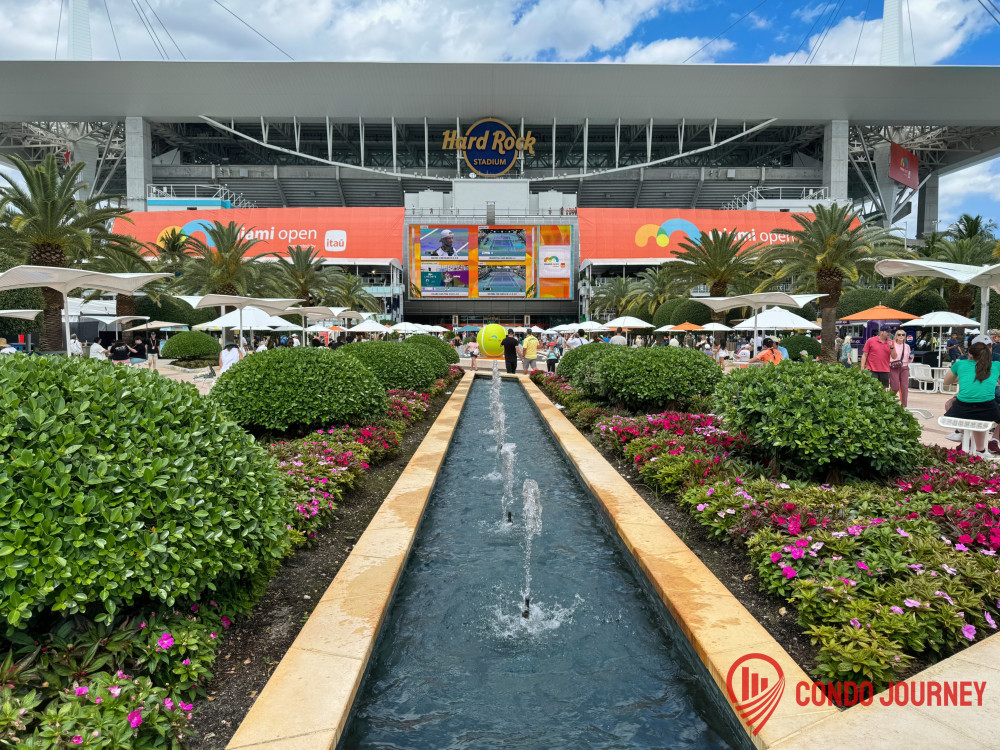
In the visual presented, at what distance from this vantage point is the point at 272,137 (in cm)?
7638

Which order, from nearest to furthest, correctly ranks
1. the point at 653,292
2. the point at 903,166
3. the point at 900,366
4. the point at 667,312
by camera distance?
the point at 900,366 < the point at 667,312 < the point at 653,292 < the point at 903,166

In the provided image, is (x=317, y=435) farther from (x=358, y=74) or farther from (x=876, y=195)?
(x=876, y=195)

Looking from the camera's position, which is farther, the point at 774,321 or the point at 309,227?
the point at 309,227

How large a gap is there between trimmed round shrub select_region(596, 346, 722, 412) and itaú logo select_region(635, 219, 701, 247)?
53939 millimetres

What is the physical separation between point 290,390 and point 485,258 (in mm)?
56143

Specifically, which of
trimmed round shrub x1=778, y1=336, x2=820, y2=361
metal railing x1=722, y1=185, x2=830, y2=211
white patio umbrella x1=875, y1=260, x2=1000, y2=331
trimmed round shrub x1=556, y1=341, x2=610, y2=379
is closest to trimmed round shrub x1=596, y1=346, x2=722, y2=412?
white patio umbrella x1=875, y1=260, x2=1000, y2=331

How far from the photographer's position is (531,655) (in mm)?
3586

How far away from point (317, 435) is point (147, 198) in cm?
6976

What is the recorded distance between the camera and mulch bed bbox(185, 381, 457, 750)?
2.69m

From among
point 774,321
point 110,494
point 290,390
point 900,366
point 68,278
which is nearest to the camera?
point 110,494

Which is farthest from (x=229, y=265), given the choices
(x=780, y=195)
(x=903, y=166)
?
(x=903, y=166)

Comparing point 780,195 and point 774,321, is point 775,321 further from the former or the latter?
point 780,195

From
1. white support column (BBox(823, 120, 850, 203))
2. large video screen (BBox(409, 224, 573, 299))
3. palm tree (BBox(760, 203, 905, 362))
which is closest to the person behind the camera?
palm tree (BBox(760, 203, 905, 362))

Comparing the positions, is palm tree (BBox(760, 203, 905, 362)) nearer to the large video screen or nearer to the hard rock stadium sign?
the large video screen
